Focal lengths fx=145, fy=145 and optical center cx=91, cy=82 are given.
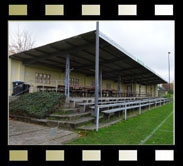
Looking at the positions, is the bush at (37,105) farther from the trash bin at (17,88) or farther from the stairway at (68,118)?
the trash bin at (17,88)

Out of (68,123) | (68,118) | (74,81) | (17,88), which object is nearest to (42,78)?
(17,88)

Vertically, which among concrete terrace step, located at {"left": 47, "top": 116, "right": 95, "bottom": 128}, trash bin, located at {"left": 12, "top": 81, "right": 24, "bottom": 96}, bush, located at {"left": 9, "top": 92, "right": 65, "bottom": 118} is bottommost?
concrete terrace step, located at {"left": 47, "top": 116, "right": 95, "bottom": 128}

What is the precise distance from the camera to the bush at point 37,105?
664 cm

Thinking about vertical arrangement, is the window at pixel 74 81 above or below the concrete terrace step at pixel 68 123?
above

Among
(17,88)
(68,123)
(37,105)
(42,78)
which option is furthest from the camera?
(42,78)

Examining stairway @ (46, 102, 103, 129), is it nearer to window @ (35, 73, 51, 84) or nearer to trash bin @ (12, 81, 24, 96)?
trash bin @ (12, 81, 24, 96)

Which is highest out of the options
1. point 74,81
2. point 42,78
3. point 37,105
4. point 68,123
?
point 42,78

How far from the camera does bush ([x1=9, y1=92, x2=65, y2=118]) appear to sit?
261 inches

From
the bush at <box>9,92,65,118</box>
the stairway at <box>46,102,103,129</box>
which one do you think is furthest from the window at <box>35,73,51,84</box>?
the stairway at <box>46,102,103,129</box>

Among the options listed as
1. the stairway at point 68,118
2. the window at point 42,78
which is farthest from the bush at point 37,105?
the window at point 42,78

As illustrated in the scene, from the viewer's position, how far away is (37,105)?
7137mm

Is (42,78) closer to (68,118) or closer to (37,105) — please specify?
(37,105)
